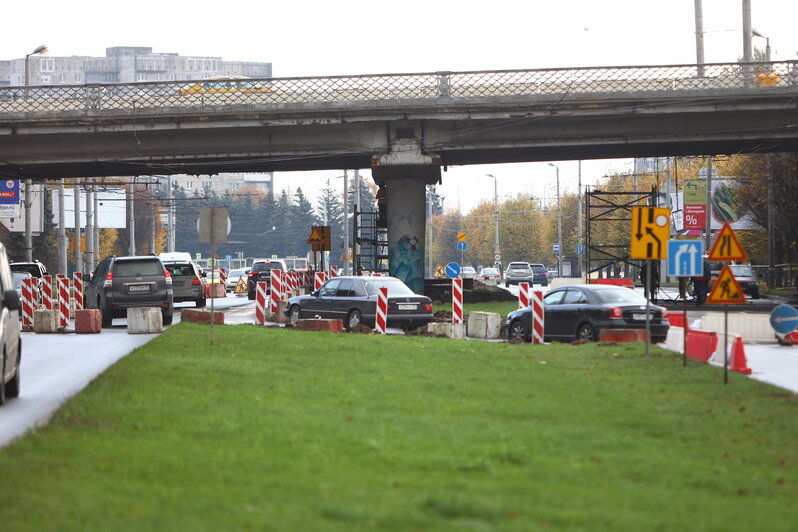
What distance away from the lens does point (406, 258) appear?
4509 cm

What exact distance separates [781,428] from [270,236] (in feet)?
544

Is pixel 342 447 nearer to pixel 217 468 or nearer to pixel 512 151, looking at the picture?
pixel 217 468

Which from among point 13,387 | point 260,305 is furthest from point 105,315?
point 13,387

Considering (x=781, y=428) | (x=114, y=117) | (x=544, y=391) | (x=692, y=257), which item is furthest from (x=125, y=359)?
(x=114, y=117)

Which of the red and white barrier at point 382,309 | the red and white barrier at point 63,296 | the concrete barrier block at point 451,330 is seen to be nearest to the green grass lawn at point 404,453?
the concrete barrier block at point 451,330

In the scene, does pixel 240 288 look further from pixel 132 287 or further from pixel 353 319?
pixel 353 319

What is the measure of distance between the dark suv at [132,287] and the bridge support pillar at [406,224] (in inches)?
519

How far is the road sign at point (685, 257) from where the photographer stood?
19531mm

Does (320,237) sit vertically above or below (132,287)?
above

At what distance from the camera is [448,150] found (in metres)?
42.4

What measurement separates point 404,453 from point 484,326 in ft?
68.0

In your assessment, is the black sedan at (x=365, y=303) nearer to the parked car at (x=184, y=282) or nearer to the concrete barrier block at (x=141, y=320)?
the concrete barrier block at (x=141, y=320)

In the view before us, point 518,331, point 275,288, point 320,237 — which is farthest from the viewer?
point 320,237

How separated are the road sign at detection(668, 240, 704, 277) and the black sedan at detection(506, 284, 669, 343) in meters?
5.21
